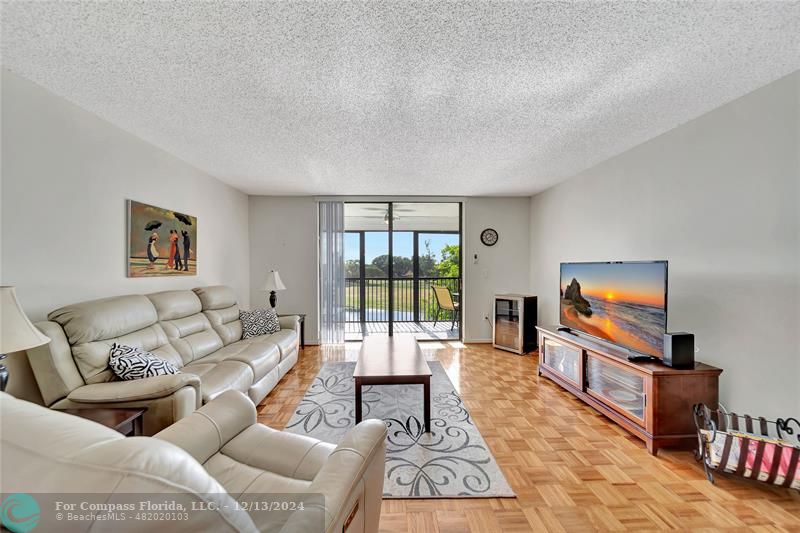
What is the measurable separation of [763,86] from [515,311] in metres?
3.27

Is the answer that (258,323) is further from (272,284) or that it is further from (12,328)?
(12,328)

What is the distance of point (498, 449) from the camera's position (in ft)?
7.14

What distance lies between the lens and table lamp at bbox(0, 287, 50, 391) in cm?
134

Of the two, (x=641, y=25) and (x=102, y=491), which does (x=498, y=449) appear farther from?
(x=641, y=25)

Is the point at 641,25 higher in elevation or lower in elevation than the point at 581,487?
higher

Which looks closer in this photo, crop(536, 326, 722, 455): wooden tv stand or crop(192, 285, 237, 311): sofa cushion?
crop(536, 326, 722, 455): wooden tv stand

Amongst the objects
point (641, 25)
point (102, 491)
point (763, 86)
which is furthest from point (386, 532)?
point (763, 86)

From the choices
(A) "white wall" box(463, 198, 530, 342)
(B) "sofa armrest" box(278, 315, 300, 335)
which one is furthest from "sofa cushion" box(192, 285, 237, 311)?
(A) "white wall" box(463, 198, 530, 342)

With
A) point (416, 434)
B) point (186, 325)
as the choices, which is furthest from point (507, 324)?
point (186, 325)

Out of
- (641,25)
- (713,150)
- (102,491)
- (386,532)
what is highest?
(641,25)

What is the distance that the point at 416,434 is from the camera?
2.36 metres

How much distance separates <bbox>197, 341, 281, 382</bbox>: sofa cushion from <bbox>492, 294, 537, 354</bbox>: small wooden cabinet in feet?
10.4

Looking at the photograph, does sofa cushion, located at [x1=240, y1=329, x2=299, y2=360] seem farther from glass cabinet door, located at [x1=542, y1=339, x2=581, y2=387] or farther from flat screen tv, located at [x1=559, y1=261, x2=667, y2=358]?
flat screen tv, located at [x1=559, y1=261, x2=667, y2=358]

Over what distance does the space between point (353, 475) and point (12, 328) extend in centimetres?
161
